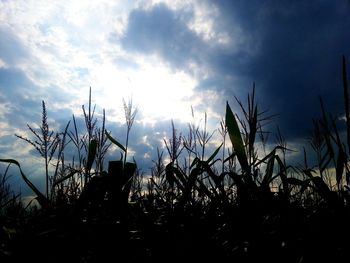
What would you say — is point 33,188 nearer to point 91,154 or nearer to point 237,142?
point 91,154

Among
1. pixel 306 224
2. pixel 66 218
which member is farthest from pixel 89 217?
pixel 306 224

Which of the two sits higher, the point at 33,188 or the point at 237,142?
the point at 237,142

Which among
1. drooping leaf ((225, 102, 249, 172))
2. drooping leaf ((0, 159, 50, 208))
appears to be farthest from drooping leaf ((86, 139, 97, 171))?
drooping leaf ((225, 102, 249, 172))

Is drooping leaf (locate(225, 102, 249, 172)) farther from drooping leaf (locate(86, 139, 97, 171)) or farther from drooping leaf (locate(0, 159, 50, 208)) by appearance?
drooping leaf (locate(0, 159, 50, 208))

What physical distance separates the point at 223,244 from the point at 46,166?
284 cm

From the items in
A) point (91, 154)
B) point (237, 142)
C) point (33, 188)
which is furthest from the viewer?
point (91, 154)

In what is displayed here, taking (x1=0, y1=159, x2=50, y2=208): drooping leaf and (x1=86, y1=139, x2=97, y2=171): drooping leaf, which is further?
(x1=86, y1=139, x2=97, y2=171): drooping leaf

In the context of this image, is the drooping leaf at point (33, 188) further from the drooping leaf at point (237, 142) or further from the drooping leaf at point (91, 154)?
the drooping leaf at point (237, 142)

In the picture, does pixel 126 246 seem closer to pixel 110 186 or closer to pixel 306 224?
pixel 110 186

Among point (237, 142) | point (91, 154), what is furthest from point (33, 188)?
point (237, 142)

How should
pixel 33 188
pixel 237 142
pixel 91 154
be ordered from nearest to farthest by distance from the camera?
pixel 237 142 → pixel 33 188 → pixel 91 154

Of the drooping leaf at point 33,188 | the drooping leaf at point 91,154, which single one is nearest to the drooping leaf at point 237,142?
the drooping leaf at point 91,154

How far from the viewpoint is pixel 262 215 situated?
2.02 metres

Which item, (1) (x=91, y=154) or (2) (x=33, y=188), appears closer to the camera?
(2) (x=33, y=188)
